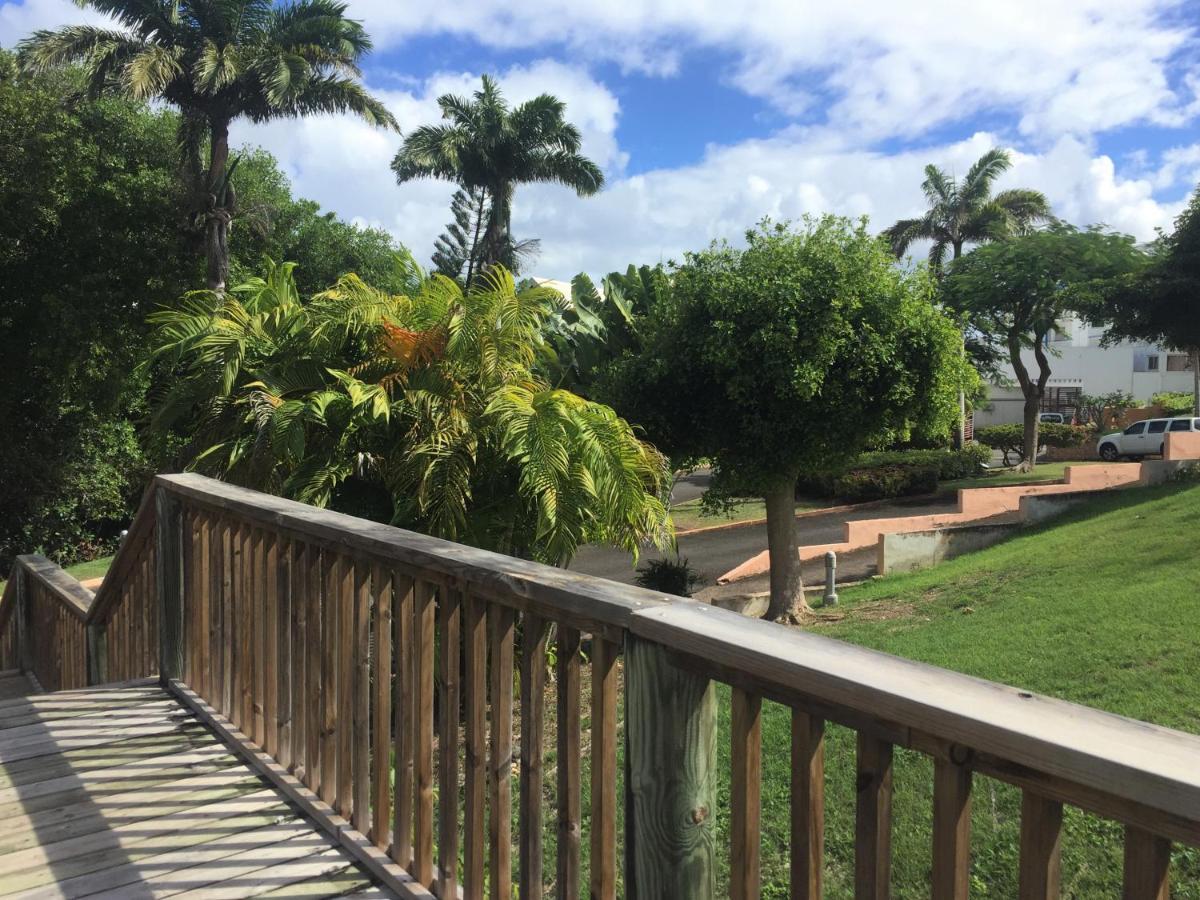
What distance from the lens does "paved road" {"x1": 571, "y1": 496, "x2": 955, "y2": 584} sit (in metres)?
16.7

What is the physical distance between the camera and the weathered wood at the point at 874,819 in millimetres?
1337

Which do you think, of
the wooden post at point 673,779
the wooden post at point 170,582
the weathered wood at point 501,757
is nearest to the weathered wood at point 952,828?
the wooden post at point 673,779

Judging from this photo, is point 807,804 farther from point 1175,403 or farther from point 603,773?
point 1175,403

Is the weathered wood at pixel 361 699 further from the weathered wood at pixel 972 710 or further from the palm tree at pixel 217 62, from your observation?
the palm tree at pixel 217 62

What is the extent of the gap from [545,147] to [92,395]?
14.2 m

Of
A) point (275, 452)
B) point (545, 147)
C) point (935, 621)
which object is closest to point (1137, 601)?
point (935, 621)

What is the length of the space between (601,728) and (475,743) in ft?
1.76

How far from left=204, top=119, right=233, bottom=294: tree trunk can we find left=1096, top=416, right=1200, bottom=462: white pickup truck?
28016 mm

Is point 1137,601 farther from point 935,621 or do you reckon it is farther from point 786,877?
point 786,877

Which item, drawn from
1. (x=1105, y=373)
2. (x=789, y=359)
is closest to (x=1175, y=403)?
(x=1105, y=373)

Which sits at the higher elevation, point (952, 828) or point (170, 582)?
point (952, 828)

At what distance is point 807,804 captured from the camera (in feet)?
4.73

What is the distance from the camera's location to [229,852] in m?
2.67

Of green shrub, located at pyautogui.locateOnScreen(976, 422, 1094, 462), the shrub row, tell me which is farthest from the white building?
the shrub row
